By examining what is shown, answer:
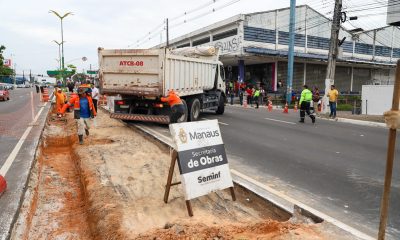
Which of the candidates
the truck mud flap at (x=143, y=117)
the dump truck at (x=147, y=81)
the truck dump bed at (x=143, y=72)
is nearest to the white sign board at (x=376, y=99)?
the dump truck at (x=147, y=81)

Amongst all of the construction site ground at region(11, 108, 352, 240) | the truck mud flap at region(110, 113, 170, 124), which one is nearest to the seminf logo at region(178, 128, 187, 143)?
the construction site ground at region(11, 108, 352, 240)

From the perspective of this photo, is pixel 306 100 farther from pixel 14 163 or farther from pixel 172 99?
pixel 14 163

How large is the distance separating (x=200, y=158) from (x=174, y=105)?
724 centimetres

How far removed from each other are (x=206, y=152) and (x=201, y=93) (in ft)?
35.8

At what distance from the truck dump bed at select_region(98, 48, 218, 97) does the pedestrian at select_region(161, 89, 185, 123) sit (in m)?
0.39

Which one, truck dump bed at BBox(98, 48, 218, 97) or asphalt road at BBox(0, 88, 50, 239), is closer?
asphalt road at BBox(0, 88, 50, 239)

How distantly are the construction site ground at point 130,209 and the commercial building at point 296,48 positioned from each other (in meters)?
24.5

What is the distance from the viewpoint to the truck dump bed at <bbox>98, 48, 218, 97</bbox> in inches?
494

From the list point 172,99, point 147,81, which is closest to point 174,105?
point 172,99

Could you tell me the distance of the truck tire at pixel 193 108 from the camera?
589 inches

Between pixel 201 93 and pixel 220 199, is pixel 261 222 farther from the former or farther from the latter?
pixel 201 93

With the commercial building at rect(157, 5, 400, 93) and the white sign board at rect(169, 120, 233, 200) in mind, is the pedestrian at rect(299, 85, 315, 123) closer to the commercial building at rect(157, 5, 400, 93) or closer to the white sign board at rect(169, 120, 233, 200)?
the white sign board at rect(169, 120, 233, 200)

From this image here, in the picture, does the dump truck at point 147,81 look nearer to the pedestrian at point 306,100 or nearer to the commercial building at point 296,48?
the pedestrian at point 306,100

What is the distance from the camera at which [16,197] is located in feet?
17.5
